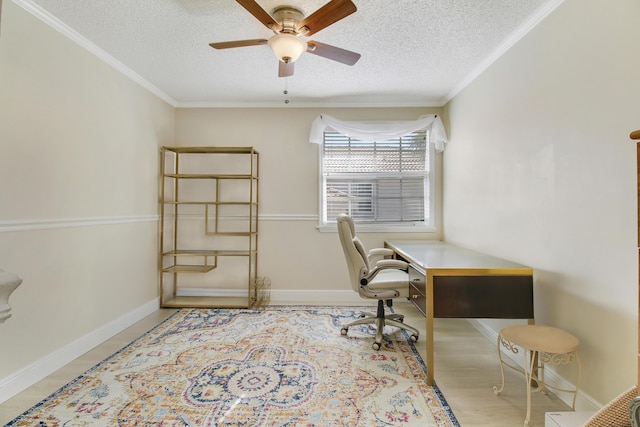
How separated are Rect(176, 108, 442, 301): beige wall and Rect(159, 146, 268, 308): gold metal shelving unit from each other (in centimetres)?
16

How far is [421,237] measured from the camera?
3676 mm

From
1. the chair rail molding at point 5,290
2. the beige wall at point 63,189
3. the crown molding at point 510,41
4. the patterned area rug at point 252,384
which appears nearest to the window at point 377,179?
the crown molding at point 510,41

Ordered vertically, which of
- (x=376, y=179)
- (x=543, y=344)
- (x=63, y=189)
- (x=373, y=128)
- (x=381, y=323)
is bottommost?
(x=381, y=323)

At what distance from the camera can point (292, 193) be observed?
12.1ft

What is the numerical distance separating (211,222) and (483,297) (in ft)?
9.57

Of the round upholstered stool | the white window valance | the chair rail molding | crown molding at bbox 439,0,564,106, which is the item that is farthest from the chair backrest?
the chair rail molding

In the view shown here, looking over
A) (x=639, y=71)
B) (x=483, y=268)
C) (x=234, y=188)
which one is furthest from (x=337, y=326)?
(x=639, y=71)

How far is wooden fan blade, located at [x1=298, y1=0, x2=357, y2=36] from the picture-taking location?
62.8 inches

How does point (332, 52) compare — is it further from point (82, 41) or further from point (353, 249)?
point (82, 41)

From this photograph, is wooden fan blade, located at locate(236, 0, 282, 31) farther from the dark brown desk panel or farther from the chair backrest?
the dark brown desk panel

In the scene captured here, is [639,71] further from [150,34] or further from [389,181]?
[150,34]

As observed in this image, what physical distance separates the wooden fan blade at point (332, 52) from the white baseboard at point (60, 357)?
2666mm

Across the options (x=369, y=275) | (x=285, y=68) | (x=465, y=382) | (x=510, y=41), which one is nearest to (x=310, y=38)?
(x=285, y=68)

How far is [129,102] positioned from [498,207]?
3.35m
